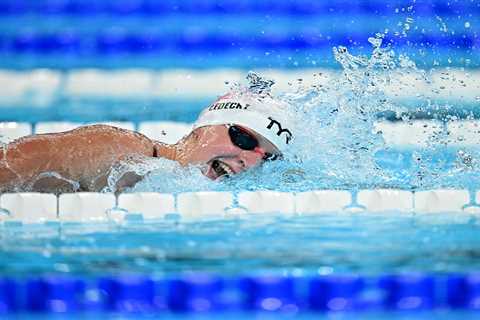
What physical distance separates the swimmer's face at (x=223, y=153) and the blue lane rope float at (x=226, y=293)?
1107mm

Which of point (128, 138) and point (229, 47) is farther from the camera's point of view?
point (229, 47)

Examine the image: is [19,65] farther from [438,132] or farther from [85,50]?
[438,132]

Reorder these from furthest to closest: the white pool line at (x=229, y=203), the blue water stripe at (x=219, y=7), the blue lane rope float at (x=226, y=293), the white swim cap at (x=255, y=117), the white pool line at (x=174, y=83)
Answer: the blue water stripe at (x=219, y=7), the white pool line at (x=174, y=83), the white swim cap at (x=255, y=117), the white pool line at (x=229, y=203), the blue lane rope float at (x=226, y=293)

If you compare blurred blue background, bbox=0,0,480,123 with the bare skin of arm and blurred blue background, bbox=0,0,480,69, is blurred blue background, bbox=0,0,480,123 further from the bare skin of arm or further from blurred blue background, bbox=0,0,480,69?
the bare skin of arm

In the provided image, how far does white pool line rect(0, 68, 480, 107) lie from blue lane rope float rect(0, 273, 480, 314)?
106 inches

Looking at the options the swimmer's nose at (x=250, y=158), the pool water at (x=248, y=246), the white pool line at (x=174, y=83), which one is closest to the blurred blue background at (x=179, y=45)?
the white pool line at (x=174, y=83)

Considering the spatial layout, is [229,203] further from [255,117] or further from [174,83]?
[174,83]

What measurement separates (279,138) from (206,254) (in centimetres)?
109

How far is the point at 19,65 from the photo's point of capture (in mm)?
4234

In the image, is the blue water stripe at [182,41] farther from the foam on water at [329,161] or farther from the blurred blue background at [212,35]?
the foam on water at [329,161]

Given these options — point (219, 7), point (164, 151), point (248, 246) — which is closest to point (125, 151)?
point (164, 151)

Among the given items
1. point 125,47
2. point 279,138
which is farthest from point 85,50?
point 279,138

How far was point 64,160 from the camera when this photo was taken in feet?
8.45

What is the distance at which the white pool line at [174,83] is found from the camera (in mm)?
4191
